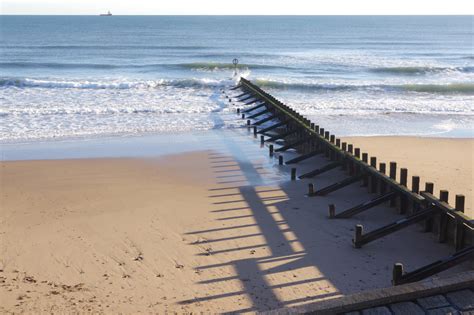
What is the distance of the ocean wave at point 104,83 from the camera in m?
30.4

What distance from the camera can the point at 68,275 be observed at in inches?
306

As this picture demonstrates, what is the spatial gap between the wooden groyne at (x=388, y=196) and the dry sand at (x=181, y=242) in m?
0.21

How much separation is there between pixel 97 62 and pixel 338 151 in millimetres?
35177

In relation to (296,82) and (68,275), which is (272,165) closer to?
(68,275)

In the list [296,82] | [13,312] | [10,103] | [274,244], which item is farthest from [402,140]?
[296,82]

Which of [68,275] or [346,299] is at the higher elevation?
[346,299]

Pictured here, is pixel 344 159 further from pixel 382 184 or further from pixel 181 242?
pixel 181 242

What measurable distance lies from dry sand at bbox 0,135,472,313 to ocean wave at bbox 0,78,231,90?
17827mm

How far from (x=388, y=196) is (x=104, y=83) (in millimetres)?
24163

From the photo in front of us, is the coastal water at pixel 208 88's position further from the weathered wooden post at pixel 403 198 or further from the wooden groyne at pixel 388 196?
the weathered wooden post at pixel 403 198

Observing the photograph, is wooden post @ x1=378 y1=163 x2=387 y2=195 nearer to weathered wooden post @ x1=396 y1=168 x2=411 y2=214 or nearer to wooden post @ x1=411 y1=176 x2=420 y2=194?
weathered wooden post @ x1=396 y1=168 x2=411 y2=214

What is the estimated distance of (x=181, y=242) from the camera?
8.84 m

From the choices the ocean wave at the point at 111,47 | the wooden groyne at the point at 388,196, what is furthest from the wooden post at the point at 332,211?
the ocean wave at the point at 111,47

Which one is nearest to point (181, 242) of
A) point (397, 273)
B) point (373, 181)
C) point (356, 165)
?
point (397, 273)
